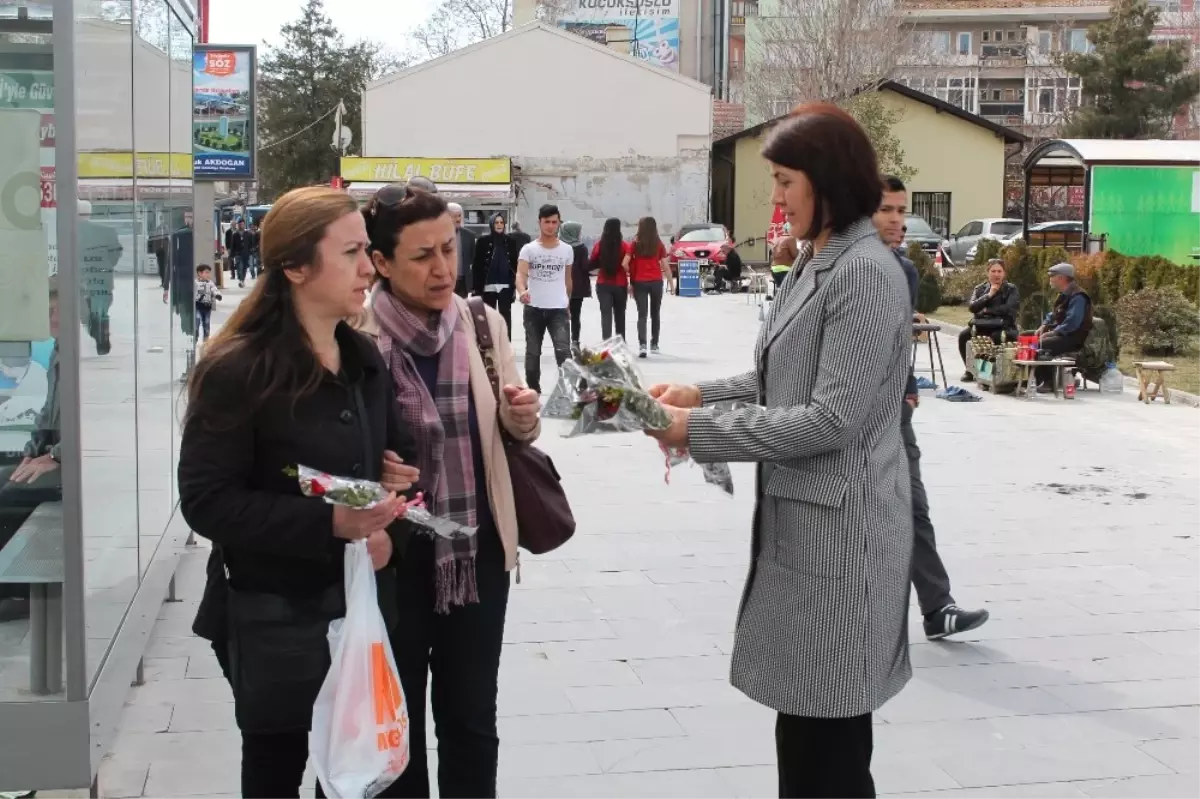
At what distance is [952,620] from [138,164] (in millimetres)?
3584

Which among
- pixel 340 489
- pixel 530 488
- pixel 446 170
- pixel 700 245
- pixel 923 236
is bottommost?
pixel 530 488

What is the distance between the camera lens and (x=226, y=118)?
23.9m

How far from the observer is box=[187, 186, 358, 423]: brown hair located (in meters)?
A: 2.95

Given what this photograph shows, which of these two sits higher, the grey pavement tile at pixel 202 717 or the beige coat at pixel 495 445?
the beige coat at pixel 495 445

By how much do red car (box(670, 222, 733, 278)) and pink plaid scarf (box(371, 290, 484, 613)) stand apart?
32285 millimetres

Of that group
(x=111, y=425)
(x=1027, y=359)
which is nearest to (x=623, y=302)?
(x=1027, y=359)

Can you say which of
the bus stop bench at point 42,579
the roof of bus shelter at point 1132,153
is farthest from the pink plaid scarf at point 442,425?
the roof of bus shelter at point 1132,153

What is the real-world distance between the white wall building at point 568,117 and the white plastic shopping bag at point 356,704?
148 feet

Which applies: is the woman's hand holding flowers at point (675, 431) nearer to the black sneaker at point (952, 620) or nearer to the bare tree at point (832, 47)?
the black sneaker at point (952, 620)

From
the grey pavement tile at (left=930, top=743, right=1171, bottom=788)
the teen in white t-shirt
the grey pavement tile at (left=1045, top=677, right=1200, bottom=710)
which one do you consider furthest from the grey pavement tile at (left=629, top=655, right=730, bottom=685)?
the teen in white t-shirt

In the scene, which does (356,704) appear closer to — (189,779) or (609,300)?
(189,779)

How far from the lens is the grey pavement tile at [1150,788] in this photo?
178 inches

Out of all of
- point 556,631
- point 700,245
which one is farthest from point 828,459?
point 700,245

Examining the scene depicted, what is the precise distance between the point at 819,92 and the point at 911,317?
1827 inches
